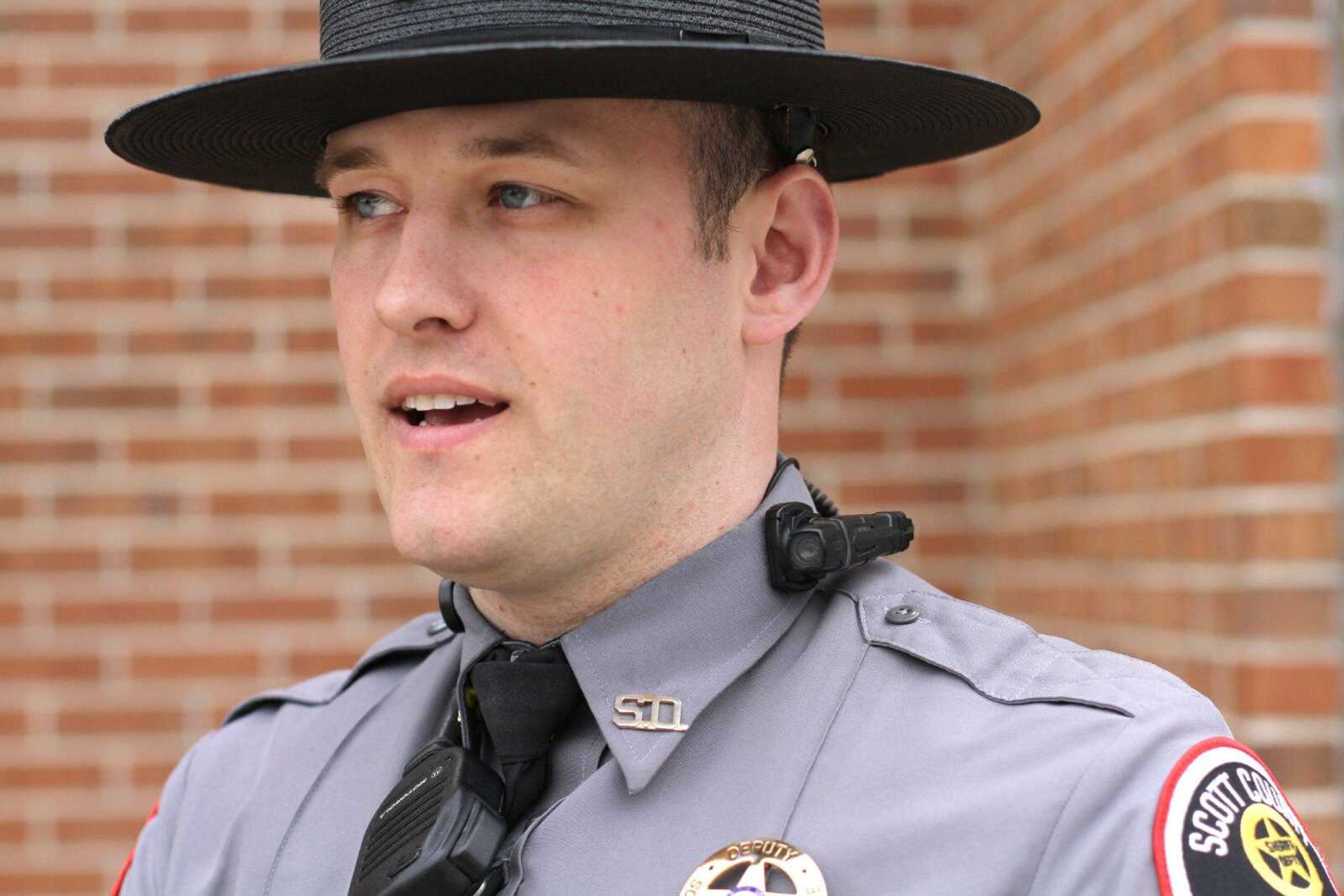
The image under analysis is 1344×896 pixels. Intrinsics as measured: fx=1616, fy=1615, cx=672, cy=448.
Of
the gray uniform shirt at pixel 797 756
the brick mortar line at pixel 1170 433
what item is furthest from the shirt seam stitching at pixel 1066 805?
the brick mortar line at pixel 1170 433

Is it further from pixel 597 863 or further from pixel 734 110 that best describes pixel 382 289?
pixel 597 863

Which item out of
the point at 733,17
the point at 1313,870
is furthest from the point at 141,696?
the point at 1313,870

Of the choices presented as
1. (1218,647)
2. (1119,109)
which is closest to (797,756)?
(1218,647)

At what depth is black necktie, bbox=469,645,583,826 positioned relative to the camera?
168 cm

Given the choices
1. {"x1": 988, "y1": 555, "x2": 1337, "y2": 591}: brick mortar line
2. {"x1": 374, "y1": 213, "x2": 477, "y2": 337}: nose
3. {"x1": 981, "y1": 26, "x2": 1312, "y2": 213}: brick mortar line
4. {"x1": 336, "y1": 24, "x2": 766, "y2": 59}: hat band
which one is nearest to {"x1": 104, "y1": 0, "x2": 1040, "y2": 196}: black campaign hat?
{"x1": 336, "y1": 24, "x2": 766, "y2": 59}: hat band

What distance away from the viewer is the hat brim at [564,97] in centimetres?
154

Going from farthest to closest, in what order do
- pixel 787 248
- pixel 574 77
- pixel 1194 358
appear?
pixel 1194 358 < pixel 787 248 < pixel 574 77

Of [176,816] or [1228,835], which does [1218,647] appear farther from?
[176,816]

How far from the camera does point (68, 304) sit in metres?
3.71

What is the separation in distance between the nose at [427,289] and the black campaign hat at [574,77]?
5.5 inches

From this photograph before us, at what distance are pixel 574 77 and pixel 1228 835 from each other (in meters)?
0.93

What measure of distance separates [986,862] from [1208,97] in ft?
4.98

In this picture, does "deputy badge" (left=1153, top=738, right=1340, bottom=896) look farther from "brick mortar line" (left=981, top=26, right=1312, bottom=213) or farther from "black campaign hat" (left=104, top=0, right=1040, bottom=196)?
"brick mortar line" (left=981, top=26, right=1312, bottom=213)

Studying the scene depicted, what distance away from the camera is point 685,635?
1.72 metres
